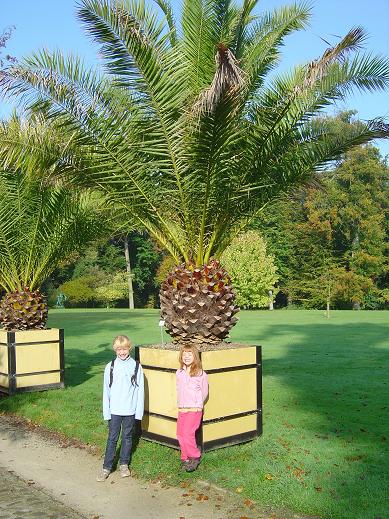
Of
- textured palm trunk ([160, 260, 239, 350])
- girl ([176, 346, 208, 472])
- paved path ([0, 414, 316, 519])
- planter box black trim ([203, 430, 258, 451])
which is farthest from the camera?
textured palm trunk ([160, 260, 239, 350])

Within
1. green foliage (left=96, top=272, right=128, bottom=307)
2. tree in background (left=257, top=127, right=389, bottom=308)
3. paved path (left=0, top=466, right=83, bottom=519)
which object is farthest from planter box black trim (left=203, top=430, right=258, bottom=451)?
green foliage (left=96, top=272, right=128, bottom=307)

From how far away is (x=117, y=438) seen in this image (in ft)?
22.0

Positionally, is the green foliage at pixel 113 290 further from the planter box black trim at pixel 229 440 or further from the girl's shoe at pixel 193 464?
the girl's shoe at pixel 193 464

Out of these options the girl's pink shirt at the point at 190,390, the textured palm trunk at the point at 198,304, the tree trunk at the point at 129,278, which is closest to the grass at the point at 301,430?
the girl's pink shirt at the point at 190,390

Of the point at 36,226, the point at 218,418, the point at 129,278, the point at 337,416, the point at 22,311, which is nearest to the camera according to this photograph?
the point at 218,418

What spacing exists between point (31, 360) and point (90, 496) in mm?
6131

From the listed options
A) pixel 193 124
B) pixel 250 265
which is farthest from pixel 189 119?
pixel 250 265

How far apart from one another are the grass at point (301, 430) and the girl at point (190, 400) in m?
0.23

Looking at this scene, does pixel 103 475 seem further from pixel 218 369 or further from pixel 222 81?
pixel 222 81

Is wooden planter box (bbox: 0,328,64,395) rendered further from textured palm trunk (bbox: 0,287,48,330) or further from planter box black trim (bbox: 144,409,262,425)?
planter box black trim (bbox: 144,409,262,425)

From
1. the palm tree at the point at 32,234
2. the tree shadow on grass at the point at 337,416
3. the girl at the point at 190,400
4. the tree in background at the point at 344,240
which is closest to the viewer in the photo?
the tree shadow on grass at the point at 337,416

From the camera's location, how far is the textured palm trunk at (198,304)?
7.75m

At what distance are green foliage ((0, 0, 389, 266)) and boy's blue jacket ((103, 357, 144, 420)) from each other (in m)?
1.96

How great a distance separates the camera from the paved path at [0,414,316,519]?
5469 millimetres
